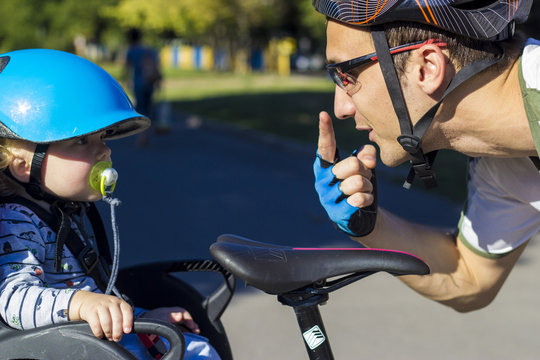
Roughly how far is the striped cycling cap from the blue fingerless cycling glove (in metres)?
0.40

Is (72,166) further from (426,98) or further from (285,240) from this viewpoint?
(285,240)

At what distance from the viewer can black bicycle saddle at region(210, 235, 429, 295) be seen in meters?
1.47

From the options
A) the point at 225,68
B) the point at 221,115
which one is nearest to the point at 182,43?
the point at 225,68

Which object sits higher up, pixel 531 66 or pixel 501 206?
pixel 531 66

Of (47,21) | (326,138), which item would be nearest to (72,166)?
(326,138)

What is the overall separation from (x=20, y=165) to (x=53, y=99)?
26cm

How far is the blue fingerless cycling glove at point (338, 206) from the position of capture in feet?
5.96

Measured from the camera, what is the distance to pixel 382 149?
2068 millimetres

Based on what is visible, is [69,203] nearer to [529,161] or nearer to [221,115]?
[529,161]

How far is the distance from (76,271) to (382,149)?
0.95 metres

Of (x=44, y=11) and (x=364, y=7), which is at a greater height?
(x=364, y=7)

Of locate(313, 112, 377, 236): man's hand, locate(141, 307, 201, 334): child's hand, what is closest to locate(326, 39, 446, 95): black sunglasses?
locate(313, 112, 377, 236): man's hand

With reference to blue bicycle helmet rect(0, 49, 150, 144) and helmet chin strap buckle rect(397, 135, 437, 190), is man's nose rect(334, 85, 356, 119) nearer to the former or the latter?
helmet chin strap buckle rect(397, 135, 437, 190)

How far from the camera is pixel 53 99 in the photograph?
1.91 m
